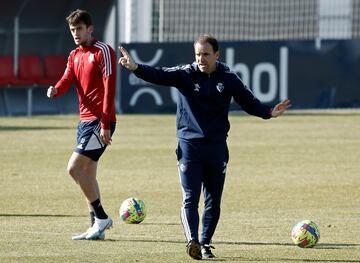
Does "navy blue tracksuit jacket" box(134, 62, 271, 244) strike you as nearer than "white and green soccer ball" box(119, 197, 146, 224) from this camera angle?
Yes

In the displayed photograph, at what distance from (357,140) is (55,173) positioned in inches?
295

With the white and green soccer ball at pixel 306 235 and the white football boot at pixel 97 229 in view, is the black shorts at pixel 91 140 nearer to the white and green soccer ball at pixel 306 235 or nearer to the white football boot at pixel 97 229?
the white football boot at pixel 97 229

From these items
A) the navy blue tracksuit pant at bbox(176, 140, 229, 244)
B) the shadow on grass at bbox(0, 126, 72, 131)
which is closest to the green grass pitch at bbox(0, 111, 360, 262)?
the shadow on grass at bbox(0, 126, 72, 131)

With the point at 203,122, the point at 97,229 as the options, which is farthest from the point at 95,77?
the point at 203,122

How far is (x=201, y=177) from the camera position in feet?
34.0

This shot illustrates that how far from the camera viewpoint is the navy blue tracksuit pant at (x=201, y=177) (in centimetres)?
1027

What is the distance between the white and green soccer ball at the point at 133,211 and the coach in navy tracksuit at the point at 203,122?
1994 mm

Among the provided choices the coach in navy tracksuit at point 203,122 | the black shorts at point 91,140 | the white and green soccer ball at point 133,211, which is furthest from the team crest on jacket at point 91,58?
the white and green soccer ball at point 133,211

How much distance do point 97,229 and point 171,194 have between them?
12.8 ft

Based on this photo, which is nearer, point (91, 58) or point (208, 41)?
point (208, 41)

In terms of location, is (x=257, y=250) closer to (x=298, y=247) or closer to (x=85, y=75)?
(x=298, y=247)

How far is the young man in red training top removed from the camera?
11320mm

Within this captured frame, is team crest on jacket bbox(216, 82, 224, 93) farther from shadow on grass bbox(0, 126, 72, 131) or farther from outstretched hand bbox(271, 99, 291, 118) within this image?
shadow on grass bbox(0, 126, 72, 131)

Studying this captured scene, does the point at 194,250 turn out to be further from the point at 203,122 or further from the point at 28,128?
the point at 28,128
